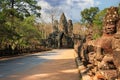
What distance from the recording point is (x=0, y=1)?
2733cm

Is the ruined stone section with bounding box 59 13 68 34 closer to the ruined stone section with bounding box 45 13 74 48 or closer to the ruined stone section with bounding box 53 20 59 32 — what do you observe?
the ruined stone section with bounding box 45 13 74 48

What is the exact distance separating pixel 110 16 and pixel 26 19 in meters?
21.8

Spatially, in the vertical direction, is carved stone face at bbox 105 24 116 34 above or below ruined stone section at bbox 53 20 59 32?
below

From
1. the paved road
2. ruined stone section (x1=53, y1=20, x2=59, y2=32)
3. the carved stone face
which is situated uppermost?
ruined stone section (x1=53, y1=20, x2=59, y2=32)

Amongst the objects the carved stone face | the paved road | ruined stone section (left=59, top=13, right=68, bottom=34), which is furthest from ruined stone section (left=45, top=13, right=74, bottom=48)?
the carved stone face

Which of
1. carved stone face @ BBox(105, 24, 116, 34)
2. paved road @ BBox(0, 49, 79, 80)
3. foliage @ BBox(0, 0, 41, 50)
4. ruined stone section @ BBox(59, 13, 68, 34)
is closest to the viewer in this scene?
carved stone face @ BBox(105, 24, 116, 34)

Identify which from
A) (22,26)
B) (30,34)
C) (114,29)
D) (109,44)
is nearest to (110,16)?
(114,29)

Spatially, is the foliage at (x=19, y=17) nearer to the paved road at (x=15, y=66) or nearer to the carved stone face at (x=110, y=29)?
the paved road at (x=15, y=66)

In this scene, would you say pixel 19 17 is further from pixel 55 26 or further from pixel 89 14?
pixel 55 26

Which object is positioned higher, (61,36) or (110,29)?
(61,36)

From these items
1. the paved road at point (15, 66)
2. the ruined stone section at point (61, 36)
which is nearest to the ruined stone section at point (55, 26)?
the ruined stone section at point (61, 36)

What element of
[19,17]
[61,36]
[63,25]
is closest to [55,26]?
[63,25]

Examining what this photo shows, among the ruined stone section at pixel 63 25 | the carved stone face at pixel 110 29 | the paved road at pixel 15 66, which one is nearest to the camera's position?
the carved stone face at pixel 110 29

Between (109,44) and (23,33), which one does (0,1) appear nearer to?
(23,33)
